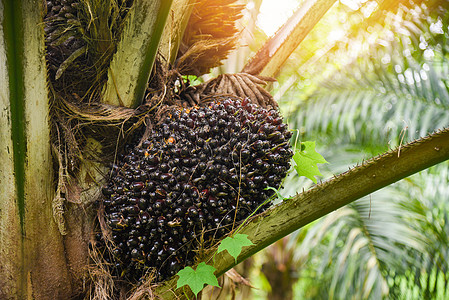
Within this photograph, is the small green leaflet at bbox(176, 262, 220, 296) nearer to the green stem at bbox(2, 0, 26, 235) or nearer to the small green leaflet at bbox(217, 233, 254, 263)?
the small green leaflet at bbox(217, 233, 254, 263)

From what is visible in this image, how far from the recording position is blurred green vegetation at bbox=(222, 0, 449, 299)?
225 cm

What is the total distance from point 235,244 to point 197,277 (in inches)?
5.4

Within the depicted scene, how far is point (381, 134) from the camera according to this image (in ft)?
8.68

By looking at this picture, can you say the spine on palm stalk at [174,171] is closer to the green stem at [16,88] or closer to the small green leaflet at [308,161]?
the small green leaflet at [308,161]

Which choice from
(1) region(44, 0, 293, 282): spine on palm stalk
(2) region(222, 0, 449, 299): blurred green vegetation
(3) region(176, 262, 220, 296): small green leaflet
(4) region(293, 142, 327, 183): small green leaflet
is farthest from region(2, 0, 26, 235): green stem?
(2) region(222, 0, 449, 299): blurred green vegetation

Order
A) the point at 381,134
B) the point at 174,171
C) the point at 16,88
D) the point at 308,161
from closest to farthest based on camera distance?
1. the point at 16,88
2. the point at 174,171
3. the point at 308,161
4. the point at 381,134

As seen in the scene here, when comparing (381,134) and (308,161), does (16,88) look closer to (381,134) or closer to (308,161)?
(308,161)

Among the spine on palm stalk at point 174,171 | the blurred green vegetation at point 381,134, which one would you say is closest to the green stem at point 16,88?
the spine on palm stalk at point 174,171

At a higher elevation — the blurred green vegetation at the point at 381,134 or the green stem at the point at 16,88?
the green stem at the point at 16,88

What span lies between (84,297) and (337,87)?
248 centimetres

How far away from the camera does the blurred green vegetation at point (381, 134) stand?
88.4 inches

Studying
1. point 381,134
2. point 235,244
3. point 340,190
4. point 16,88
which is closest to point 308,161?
point 340,190

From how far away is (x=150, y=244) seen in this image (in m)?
1.07

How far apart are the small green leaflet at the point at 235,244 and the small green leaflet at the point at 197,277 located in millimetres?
86
